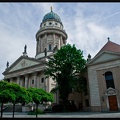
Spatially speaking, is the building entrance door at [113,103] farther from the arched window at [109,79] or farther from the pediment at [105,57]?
the pediment at [105,57]

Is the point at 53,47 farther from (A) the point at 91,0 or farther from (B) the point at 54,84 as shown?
(A) the point at 91,0

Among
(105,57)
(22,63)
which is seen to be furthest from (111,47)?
(22,63)

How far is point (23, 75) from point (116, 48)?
26.8m

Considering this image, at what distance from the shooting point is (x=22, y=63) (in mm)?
45312

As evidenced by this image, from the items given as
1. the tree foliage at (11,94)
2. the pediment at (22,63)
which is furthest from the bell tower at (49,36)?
the tree foliage at (11,94)

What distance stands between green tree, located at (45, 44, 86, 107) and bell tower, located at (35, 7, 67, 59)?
701 inches

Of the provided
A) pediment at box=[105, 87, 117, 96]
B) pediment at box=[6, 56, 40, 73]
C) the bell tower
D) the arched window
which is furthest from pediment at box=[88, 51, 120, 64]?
the bell tower

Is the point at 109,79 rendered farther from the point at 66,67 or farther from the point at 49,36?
the point at 49,36

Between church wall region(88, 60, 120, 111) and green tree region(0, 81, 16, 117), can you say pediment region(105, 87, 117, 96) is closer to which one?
church wall region(88, 60, 120, 111)

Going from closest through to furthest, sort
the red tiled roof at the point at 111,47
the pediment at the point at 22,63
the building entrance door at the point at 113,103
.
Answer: the building entrance door at the point at 113,103 < the red tiled roof at the point at 111,47 < the pediment at the point at 22,63

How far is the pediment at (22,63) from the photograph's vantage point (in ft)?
139

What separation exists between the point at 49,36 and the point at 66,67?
25.3 meters

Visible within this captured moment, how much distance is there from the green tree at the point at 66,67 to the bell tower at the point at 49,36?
701 inches

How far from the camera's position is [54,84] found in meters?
39.6
